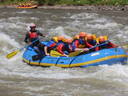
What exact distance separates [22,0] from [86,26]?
17.2m

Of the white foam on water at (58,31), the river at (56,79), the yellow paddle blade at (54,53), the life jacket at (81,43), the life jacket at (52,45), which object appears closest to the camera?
the river at (56,79)

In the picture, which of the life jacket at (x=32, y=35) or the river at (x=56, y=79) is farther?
the life jacket at (x=32, y=35)

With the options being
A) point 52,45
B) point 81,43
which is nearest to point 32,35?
point 52,45

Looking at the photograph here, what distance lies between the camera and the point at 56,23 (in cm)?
2008

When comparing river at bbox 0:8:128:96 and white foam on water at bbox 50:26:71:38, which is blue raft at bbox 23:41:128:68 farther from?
white foam on water at bbox 50:26:71:38

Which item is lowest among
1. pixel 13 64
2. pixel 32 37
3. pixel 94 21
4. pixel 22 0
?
pixel 22 0

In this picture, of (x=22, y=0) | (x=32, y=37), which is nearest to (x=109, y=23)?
(x=32, y=37)

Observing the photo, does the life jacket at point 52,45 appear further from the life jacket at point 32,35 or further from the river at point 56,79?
the river at point 56,79

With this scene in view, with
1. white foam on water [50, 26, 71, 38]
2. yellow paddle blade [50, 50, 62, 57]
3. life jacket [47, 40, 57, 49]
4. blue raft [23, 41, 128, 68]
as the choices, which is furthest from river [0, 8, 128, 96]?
white foam on water [50, 26, 71, 38]

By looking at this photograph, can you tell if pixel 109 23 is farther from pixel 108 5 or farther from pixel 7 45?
pixel 108 5

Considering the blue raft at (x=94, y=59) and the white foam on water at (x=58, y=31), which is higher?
the blue raft at (x=94, y=59)

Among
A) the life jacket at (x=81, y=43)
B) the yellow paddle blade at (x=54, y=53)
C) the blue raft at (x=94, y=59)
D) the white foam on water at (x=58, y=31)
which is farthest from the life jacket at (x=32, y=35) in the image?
the white foam on water at (x=58, y=31)

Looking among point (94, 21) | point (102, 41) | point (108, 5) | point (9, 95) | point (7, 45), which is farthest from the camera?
point (108, 5)

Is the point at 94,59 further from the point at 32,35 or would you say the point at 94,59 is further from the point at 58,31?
the point at 58,31
